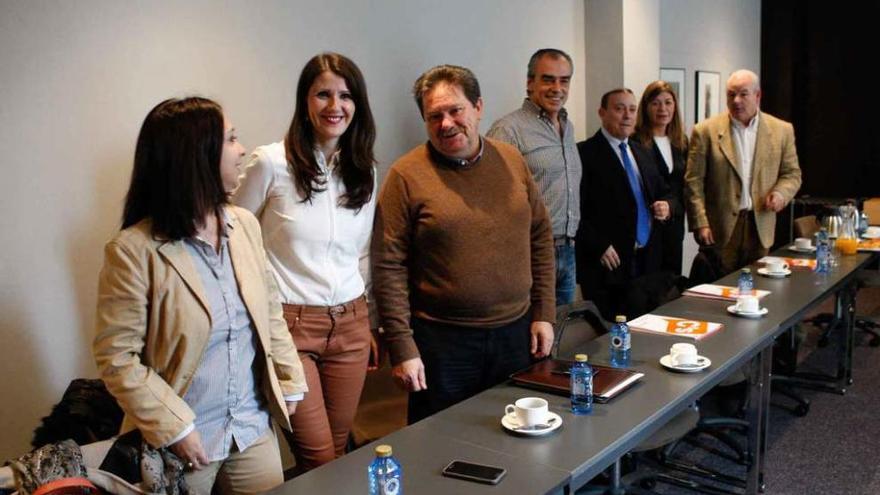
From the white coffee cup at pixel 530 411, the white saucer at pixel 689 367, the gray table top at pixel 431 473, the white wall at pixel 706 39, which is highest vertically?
the white wall at pixel 706 39

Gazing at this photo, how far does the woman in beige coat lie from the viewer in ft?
4.85

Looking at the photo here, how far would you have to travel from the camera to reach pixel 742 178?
3945mm

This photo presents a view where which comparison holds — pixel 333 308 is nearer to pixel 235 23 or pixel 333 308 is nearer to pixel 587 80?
pixel 235 23

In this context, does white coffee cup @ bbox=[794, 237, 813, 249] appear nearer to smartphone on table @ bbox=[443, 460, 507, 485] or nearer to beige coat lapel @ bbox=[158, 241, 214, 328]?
smartphone on table @ bbox=[443, 460, 507, 485]

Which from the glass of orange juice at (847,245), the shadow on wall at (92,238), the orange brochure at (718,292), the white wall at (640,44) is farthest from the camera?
the white wall at (640,44)

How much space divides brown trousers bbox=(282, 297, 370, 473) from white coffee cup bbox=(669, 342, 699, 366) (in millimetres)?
893

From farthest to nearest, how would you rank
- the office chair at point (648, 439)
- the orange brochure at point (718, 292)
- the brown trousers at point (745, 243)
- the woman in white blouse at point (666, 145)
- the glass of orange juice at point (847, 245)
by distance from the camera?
the brown trousers at point (745, 243) < the woman in white blouse at point (666, 145) < the glass of orange juice at point (847, 245) < the orange brochure at point (718, 292) < the office chair at point (648, 439)

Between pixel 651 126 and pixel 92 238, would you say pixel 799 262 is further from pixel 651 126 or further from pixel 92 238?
pixel 92 238

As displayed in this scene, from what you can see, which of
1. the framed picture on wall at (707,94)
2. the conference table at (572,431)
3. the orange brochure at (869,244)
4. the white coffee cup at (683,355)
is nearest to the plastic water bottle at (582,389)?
the conference table at (572,431)

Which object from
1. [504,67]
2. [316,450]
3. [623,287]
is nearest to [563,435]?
[316,450]

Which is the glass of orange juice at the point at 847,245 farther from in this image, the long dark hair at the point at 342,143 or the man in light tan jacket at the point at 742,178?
the long dark hair at the point at 342,143

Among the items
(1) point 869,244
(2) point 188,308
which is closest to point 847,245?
(1) point 869,244

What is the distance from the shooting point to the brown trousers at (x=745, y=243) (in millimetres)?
3990

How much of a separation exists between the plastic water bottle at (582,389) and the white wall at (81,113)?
1.53m
